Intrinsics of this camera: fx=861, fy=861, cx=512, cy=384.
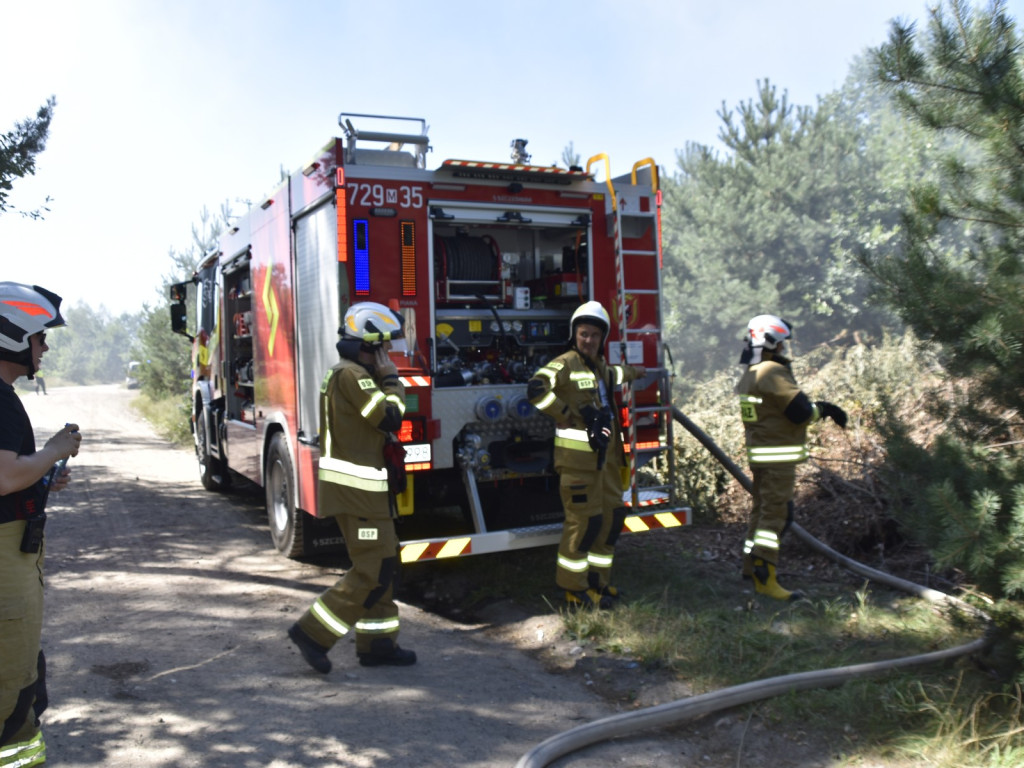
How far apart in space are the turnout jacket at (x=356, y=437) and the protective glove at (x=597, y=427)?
1.22m

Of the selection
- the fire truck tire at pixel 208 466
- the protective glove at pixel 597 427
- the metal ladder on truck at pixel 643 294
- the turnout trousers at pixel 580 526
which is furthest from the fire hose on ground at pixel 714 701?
the fire truck tire at pixel 208 466

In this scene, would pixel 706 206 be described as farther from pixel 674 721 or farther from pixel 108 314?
pixel 108 314

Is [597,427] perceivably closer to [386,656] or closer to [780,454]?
[780,454]

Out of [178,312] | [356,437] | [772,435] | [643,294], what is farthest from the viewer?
[178,312]

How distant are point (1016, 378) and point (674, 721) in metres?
1.98

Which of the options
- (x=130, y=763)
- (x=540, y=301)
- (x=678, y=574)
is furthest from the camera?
(x=540, y=301)

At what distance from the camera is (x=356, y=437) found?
456cm

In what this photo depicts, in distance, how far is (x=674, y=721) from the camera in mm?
3650

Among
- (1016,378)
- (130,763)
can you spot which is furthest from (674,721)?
(130,763)

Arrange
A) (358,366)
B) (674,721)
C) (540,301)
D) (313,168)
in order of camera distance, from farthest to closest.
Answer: (540,301) < (313,168) < (358,366) < (674,721)

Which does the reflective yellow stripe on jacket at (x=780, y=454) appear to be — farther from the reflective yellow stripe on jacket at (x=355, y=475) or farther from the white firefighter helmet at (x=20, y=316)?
the white firefighter helmet at (x=20, y=316)

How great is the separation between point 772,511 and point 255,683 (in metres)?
3.33

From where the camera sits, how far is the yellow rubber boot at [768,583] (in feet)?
→ 18.1

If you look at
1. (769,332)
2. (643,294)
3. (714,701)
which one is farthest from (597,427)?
(714,701)
